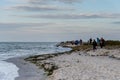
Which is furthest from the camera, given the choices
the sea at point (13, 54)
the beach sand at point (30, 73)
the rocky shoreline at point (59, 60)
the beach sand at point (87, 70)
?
the rocky shoreline at point (59, 60)

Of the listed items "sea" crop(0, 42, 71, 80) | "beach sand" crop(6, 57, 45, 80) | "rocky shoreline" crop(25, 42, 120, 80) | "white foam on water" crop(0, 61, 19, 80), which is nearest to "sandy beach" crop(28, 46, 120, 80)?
"rocky shoreline" crop(25, 42, 120, 80)

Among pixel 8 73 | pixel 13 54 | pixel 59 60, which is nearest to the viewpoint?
pixel 8 73

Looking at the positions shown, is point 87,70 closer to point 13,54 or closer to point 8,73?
point 8,73

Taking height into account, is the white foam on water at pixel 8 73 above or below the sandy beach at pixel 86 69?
below

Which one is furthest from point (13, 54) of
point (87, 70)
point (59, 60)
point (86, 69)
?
point (87, 70)

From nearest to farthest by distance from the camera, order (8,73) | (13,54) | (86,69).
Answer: (86,69)
(8,73)
(13,54)

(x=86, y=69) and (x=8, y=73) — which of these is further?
(x=8, y=73)

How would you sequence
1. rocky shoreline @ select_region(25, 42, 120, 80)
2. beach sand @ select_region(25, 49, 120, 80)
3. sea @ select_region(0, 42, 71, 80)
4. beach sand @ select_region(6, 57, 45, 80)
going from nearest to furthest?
beach sand @ select_region(25, 49, 120, 80)
beach sand @ select_region(6, 57, 45, 80)
sea @ select_region(0, 42, 71, 80)
rocky shoreline @ select_region(25, 42, 120, 80)

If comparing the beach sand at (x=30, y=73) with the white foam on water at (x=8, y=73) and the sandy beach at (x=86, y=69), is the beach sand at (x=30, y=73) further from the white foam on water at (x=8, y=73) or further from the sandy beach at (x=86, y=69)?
the sandy beach at (x=86, y=69)

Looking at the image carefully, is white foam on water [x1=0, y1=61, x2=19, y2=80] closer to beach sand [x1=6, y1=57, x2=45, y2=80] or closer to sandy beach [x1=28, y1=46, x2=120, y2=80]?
beach sand [x1=6, y1=57, x2=45, y2=80]

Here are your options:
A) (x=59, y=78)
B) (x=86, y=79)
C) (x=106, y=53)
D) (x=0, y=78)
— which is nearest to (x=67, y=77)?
(x=59, y=78)

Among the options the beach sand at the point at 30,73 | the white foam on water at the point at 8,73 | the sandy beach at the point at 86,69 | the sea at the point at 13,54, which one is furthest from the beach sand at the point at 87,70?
the sea at the point at 13,54

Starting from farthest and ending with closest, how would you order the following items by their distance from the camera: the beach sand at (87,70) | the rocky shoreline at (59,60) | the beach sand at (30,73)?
the rocky shoreline at (59,60)
the beach sand at (30,73)
the beach sand at (87,70)

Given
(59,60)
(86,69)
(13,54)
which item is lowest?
(13,54)
